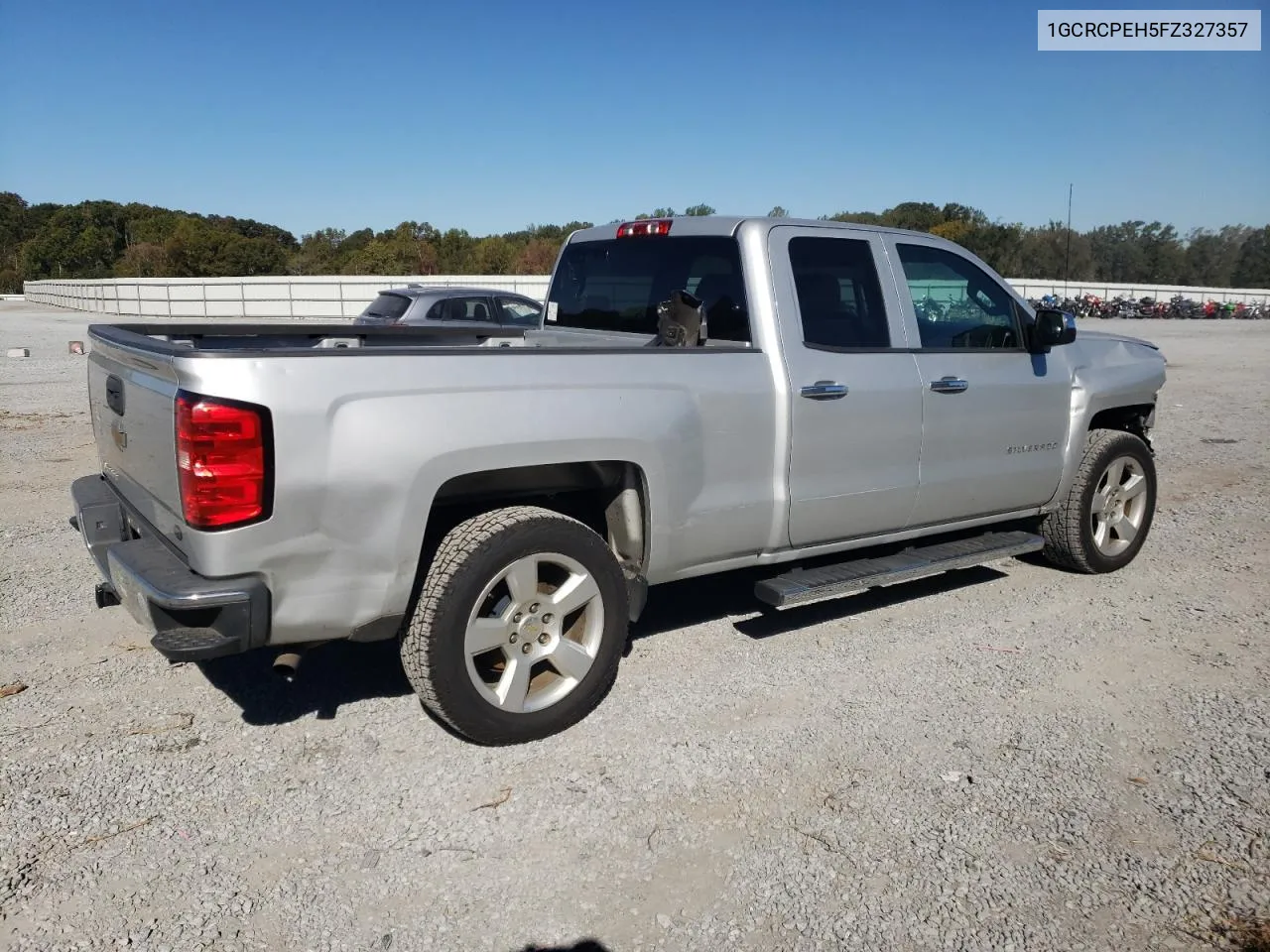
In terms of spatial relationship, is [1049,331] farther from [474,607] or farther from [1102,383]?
[474,607]

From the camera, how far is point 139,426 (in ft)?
11.4

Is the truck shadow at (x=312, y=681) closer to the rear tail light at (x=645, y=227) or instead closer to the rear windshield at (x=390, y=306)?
the rear tail light at (x=645, y=227)

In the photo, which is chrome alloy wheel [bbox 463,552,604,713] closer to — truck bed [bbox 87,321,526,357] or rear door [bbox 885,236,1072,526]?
truck bed [bbox 87,321,526,357]

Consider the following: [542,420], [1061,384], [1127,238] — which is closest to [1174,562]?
[1061,384]

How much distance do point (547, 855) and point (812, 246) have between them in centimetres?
295

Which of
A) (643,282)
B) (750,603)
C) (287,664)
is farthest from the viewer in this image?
(750,603)

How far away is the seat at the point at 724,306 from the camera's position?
4.39m

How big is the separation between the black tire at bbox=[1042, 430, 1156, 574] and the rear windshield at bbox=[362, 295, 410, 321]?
11.1 metres

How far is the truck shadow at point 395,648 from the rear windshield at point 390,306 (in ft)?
33.5

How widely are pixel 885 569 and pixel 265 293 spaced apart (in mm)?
42274

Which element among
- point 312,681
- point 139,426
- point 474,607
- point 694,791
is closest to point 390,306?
point 312,681

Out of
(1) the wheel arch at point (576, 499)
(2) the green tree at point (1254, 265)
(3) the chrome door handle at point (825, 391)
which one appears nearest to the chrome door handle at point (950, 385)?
(3) the chrome door handle at point (825, 391)

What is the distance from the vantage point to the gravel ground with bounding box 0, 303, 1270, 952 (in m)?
2.73

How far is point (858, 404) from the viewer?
4453 mm
